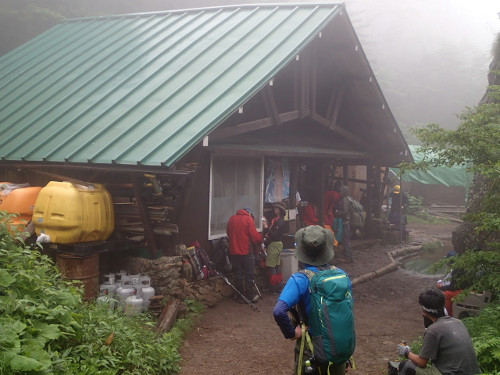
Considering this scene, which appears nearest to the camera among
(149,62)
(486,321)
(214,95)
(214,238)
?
(486,321)

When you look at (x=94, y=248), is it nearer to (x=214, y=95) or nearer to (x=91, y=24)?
(x=214, y=95)

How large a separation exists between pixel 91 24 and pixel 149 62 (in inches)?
201

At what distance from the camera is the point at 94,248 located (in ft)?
25.5

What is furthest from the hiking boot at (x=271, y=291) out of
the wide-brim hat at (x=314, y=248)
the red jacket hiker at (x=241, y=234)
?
the wide-brim hat at (x=314, y=248)

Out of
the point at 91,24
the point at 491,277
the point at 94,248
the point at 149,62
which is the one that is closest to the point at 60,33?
the point at 91,24

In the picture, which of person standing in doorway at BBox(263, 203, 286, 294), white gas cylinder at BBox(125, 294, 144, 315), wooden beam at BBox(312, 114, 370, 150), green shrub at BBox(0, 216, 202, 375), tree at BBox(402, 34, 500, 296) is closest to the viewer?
green shrub at BBox(0, 216, 202, 375)

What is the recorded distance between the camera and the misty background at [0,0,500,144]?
20562mm

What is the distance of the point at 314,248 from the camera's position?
3961 mm

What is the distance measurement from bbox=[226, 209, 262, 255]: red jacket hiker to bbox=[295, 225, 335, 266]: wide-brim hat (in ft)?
17.2

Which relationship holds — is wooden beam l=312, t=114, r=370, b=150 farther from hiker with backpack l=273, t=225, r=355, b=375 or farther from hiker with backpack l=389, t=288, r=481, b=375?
hiker with backpack l=273, t=225, r=355, b=375

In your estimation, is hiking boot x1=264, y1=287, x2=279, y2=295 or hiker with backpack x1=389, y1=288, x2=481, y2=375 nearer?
hiker with backpack x1=389, y1=288, x2=481, y2=375

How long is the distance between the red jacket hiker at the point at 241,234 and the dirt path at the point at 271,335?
3.44ft

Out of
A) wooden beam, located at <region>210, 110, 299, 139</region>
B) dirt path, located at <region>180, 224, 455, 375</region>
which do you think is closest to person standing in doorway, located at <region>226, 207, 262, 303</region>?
dirt path, located at <region>180, 224, 455, 375</region>

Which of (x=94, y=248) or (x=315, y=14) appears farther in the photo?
(x=315, y=14)
